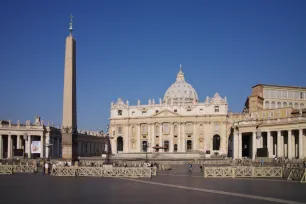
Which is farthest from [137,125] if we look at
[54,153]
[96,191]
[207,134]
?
[96,191]

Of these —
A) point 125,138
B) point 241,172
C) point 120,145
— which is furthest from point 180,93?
point 241,172

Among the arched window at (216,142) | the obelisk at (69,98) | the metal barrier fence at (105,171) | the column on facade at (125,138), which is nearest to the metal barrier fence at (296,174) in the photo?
the metal barrier fence at (105,171)

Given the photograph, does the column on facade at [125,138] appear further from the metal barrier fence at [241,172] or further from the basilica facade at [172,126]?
the metal barrier fence at [241,172]

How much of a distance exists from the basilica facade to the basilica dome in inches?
802

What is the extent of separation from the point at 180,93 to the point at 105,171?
10271 cm

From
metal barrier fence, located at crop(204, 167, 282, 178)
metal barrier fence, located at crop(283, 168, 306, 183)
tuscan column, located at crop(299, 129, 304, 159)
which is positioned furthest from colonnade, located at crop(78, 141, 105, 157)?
metal barrier fence, located at crop(283, 168, 306, 183)

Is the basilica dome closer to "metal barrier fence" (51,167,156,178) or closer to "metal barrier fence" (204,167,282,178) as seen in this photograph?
"metal barrier fence" (51,167,156,178)

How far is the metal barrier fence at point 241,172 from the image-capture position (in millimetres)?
31297

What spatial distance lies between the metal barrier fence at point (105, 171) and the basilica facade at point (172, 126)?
225 feet

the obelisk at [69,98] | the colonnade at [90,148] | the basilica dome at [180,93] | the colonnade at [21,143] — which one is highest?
the basilica dome at [180,93]

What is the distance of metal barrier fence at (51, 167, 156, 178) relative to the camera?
32.2 metres

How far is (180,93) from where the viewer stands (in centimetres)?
13488

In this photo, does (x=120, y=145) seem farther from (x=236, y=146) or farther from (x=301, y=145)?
(x=301, y=145)

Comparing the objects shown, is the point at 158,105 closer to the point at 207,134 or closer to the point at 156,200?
the point at 207,134
